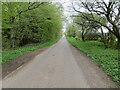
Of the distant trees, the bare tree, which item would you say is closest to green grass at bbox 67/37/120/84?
the bare tree

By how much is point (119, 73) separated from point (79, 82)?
1.87 metres

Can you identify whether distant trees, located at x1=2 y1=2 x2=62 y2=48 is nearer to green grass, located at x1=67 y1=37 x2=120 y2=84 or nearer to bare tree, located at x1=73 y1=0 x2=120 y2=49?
bare tree, located at x1=73 y1=0 x2=120 y2=49

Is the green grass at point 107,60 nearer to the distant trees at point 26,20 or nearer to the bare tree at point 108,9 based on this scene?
the bare tree at point 108,9

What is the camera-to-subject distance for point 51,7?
11.4 m

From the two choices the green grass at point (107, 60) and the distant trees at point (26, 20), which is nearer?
the green grass at point (107, 60)

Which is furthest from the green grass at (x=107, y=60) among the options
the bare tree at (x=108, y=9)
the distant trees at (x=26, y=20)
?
the distant trees at (x=26, y=20)

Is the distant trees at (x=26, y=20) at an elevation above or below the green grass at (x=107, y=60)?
above

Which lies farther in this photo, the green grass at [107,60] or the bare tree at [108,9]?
the bare tree at [108,9]

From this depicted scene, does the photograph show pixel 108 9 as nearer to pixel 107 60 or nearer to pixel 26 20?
pixel 107 60

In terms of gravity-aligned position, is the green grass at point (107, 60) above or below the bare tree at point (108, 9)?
below

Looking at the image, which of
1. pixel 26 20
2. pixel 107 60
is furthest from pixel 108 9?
pixel 26 20

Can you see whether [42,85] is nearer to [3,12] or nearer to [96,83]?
[96,83]

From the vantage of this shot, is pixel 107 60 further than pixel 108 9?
No

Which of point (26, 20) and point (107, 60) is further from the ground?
point (26, 20)
